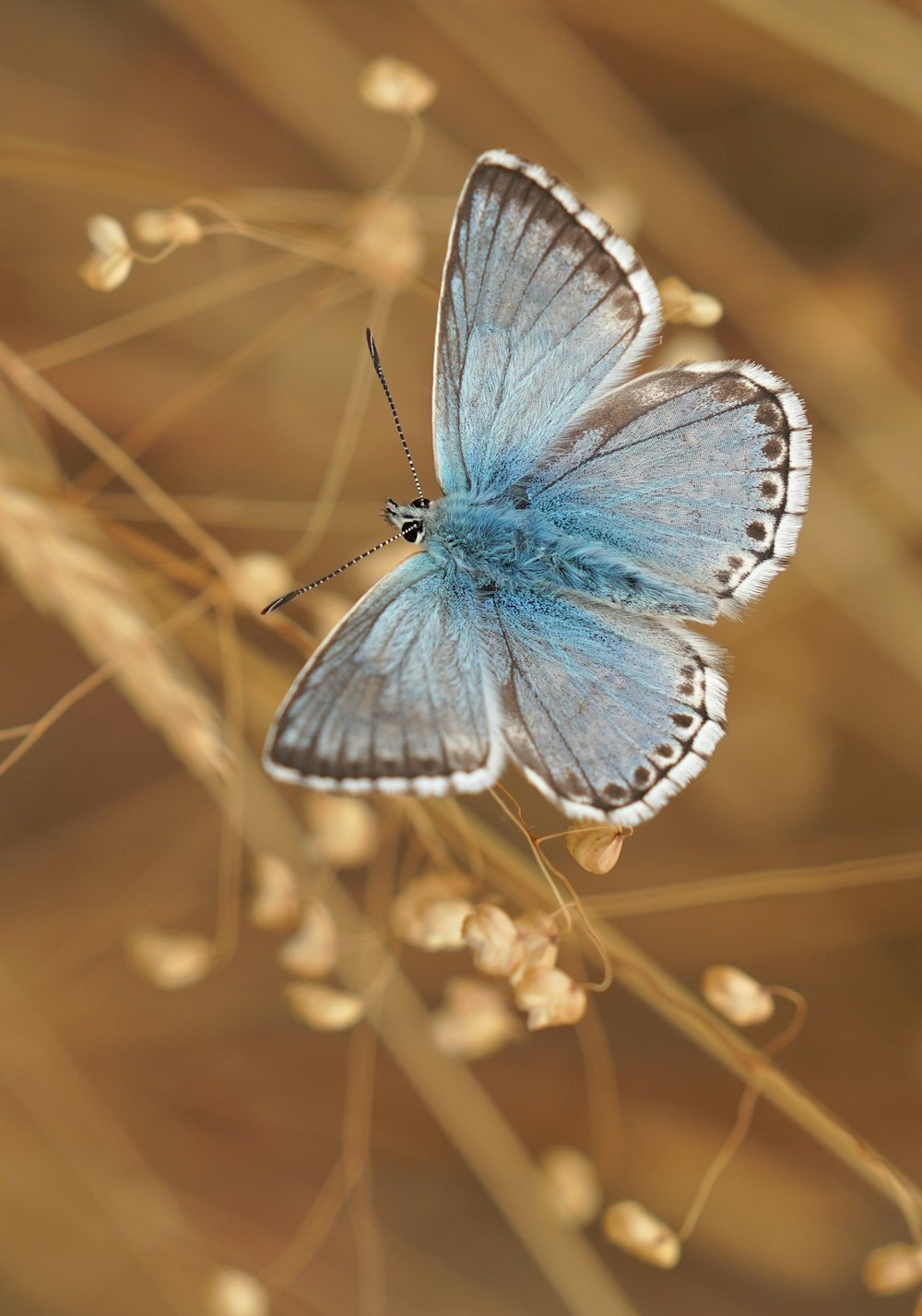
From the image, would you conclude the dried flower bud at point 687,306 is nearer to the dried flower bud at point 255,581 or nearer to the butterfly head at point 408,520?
the butterfly head at point 408,520

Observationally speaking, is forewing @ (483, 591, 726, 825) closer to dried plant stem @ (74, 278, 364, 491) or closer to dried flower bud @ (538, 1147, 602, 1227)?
dried flower bud @ (538, 1147, 602, 1227)

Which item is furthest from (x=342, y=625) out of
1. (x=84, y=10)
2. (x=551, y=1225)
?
(x=84, y=10)

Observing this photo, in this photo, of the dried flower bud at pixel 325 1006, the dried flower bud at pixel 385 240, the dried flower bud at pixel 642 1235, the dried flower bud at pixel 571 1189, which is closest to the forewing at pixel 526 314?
the dried flower bud at pixel 385 240

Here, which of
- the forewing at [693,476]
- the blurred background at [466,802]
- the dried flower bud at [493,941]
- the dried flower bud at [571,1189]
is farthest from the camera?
the blurred background at [466,802]


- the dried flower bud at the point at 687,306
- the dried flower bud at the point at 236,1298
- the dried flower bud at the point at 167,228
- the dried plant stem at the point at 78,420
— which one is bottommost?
the dried flower bud at the point at 236,1298

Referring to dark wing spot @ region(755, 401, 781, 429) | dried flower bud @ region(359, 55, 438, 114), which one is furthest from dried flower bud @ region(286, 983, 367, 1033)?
dried flower bud @ region(359, 55, 438, 114)

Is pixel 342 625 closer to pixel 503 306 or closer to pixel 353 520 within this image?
pixel 503 306

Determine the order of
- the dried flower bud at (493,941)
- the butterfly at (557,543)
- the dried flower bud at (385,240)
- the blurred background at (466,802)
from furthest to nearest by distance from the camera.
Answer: the blurred background at (466,802) → the dried flower bud at (385,240) → the butterfly at (557,543) → the dried flower bud at (493,941)
